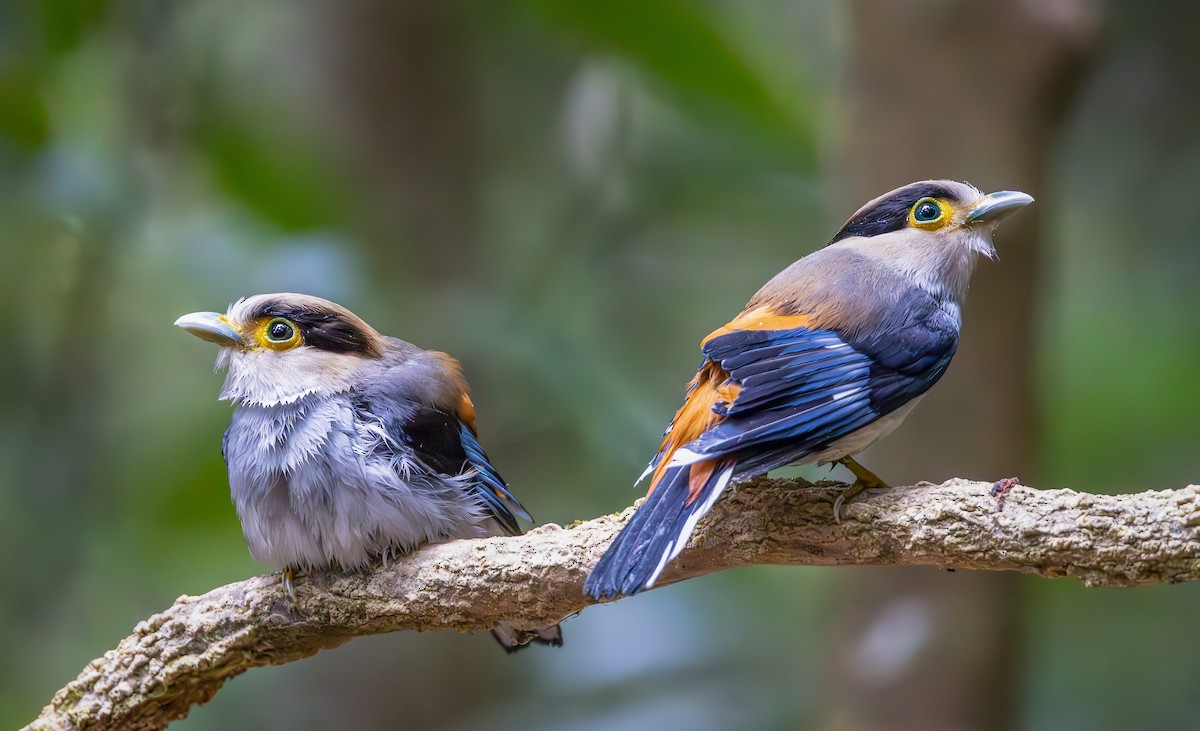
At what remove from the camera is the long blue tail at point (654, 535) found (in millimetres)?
1817

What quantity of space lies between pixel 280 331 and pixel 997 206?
5.16ft

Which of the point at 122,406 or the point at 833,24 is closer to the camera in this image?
the point at 122,406

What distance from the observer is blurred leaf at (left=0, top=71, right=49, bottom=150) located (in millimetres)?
3699

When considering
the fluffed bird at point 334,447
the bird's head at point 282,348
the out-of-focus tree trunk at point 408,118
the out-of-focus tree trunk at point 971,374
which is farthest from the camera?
the out-of-focus tree trunk at point 408,118

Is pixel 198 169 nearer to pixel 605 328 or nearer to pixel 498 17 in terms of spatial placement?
pixel 498 17

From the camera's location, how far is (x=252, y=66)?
4.74 metres

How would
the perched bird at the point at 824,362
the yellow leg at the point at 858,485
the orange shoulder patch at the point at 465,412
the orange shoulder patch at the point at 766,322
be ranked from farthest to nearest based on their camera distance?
the orange shoulder patch at the point at 465,412 → the orange shoulder patch at the point at 766,322 → the yellow leg at the point at 858,485 → the perched bird at the point at 824,362

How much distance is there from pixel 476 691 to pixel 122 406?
1907 millimetres

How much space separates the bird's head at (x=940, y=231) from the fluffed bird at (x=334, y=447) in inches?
41.5

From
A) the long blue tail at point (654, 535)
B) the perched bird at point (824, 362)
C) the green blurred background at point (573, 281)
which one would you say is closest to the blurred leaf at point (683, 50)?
the green blurred background at point (573, 281)

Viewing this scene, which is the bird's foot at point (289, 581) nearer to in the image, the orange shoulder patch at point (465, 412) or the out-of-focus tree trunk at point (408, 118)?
the orange shoulder patch at point (465, 412)

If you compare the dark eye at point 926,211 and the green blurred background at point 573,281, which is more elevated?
the green blurred background at point 573,281

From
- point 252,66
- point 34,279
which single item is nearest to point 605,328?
point 252,66

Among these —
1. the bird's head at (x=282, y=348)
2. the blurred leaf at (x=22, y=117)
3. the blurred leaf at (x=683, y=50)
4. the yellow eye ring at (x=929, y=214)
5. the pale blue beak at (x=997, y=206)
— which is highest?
the blurred leaf at (x=22, y=117)
